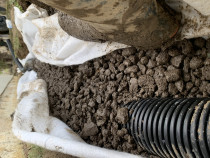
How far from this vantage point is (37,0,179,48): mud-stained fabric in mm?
837

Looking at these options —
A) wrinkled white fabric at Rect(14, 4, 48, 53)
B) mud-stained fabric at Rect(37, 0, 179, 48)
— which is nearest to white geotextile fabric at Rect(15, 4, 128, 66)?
wrinkled white fabric at Rect(14, 4, 48, 53)

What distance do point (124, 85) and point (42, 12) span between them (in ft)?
3.98

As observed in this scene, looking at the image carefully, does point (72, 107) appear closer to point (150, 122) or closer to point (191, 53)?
point (150, 122)

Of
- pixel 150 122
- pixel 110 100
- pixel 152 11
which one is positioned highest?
pixel 152 11

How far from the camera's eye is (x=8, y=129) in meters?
1.89

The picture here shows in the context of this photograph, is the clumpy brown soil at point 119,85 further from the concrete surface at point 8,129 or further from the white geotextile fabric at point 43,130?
the concrete surface at point 8,129

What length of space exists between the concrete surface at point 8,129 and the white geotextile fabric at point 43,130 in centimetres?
17

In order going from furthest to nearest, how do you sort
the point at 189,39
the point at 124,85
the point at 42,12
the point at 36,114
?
the point at 42,12
the point at 36,114
the point at 124,85
the point at 189,39

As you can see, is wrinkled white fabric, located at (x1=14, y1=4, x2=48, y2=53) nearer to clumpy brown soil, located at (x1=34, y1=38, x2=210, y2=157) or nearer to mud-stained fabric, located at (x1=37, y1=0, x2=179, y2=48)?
clumpy brown soil, located at (x1=34, y1=38, x2=210, y2=157)

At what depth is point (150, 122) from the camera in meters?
1.12

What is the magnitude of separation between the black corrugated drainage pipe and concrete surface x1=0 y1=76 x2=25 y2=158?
90cm

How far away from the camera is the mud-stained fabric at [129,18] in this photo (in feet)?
2.75

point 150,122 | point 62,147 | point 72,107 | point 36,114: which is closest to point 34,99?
point 36,114

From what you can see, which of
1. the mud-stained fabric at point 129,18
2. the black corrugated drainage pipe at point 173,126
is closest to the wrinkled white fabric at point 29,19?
the mud-stained fabric at point 129,18
